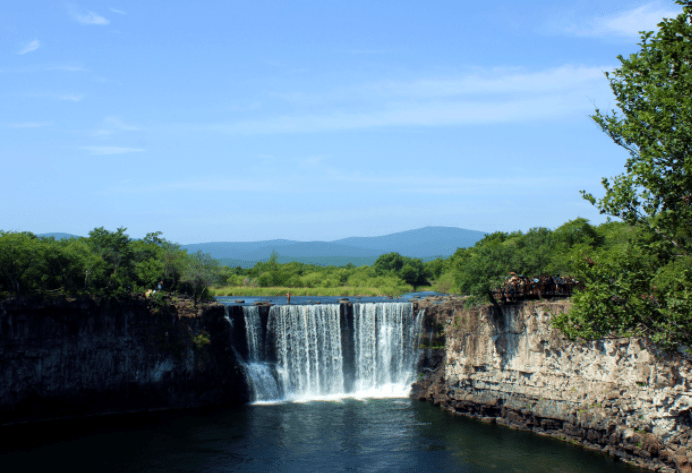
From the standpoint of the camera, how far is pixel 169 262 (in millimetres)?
39844

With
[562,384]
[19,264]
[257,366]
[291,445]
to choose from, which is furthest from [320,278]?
[562,384]

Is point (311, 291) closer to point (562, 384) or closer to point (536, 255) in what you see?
point (536, 255)

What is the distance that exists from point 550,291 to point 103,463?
24013 millimetres

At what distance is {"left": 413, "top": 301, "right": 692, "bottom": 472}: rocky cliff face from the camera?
24656 millimetres

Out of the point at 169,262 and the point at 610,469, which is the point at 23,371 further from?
the point at 610,469

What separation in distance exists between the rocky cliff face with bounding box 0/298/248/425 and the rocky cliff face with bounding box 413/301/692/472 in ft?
43.7

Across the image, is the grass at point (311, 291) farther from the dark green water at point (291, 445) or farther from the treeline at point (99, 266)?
the dark green water at point (291, 445)

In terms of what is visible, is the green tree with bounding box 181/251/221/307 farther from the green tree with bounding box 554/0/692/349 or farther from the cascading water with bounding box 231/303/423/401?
the green tree with bounding box 554/0/692/349

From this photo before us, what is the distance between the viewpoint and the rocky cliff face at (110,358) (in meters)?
31.7

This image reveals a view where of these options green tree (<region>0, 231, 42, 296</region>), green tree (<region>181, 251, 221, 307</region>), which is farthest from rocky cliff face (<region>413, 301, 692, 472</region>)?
green tree (<region>0, 231, 42, 296</region>)

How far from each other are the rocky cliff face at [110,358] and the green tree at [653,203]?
23511mm

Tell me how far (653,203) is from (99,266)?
30.1 metres

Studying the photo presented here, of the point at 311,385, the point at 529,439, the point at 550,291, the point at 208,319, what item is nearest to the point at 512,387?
the point at 529,439

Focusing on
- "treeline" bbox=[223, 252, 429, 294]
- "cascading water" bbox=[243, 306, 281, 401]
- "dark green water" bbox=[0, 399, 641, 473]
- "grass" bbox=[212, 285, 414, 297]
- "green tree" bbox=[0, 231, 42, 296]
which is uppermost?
"green tree" bbox=[0, 231, 42, 296]
